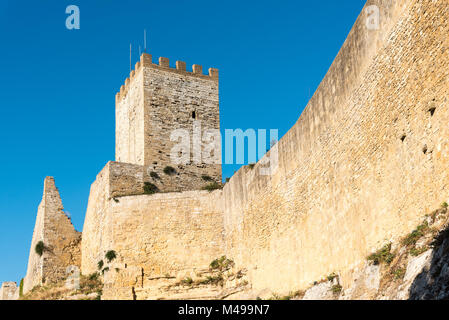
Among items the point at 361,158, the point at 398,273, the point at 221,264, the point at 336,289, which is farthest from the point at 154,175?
the point at 398,273

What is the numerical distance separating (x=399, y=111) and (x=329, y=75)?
3285 mm

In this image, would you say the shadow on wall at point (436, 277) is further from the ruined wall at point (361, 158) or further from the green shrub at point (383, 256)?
the green shrub at point (383, 256)

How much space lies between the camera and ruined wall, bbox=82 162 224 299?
1961 centimetres

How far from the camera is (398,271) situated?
9062 mm

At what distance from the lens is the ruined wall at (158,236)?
19.6 meters

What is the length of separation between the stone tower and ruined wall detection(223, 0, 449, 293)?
7561 millimetres

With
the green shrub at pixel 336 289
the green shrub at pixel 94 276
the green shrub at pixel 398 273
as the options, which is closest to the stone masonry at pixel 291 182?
the green shrub at pixel 336 289

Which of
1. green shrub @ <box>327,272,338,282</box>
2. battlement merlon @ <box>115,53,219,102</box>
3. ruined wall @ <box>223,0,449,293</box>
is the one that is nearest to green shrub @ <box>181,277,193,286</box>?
ruined wall @ <box>223,0,449,293</box>

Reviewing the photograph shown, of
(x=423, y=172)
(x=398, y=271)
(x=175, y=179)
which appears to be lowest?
(x=398, y=271)
